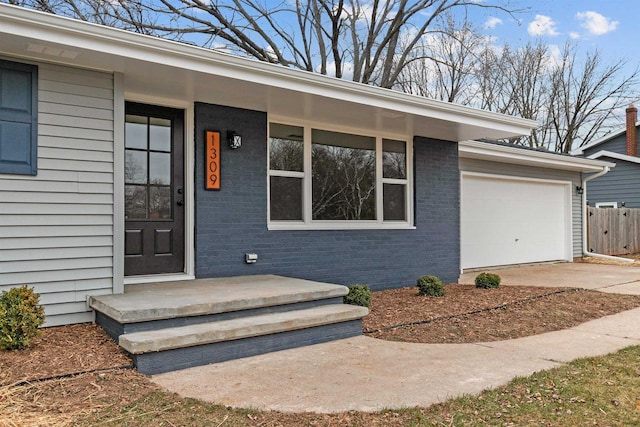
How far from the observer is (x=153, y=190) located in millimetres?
5809

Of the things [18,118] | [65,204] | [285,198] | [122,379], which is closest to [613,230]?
[285,198]

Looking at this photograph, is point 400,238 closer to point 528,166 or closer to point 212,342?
point 212,342

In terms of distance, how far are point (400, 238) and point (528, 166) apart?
17.5 feet

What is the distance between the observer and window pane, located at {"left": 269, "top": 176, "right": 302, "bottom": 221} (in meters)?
6.73

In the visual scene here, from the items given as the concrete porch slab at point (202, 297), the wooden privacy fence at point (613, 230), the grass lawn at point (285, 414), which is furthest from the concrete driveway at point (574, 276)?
the grass lawn at point (285, 414)

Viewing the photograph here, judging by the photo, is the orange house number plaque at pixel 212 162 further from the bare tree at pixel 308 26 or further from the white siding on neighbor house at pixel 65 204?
the bare tree at pixel 308 26

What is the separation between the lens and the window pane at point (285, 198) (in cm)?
673

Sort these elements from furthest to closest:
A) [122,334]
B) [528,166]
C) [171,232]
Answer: [528,166]
[171,232]
[122,334]

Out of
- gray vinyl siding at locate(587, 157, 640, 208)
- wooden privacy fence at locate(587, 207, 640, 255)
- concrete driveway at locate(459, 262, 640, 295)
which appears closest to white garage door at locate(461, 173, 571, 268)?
concrete driveway at locate(459, 262, 640, 295)

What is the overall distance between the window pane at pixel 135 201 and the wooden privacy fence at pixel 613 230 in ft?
40.6

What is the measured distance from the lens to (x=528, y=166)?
1162 cm

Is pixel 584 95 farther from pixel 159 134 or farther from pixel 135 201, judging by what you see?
pixel 135 201

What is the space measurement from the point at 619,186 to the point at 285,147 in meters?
→ 14.9

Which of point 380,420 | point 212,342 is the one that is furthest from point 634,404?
point 212,342
